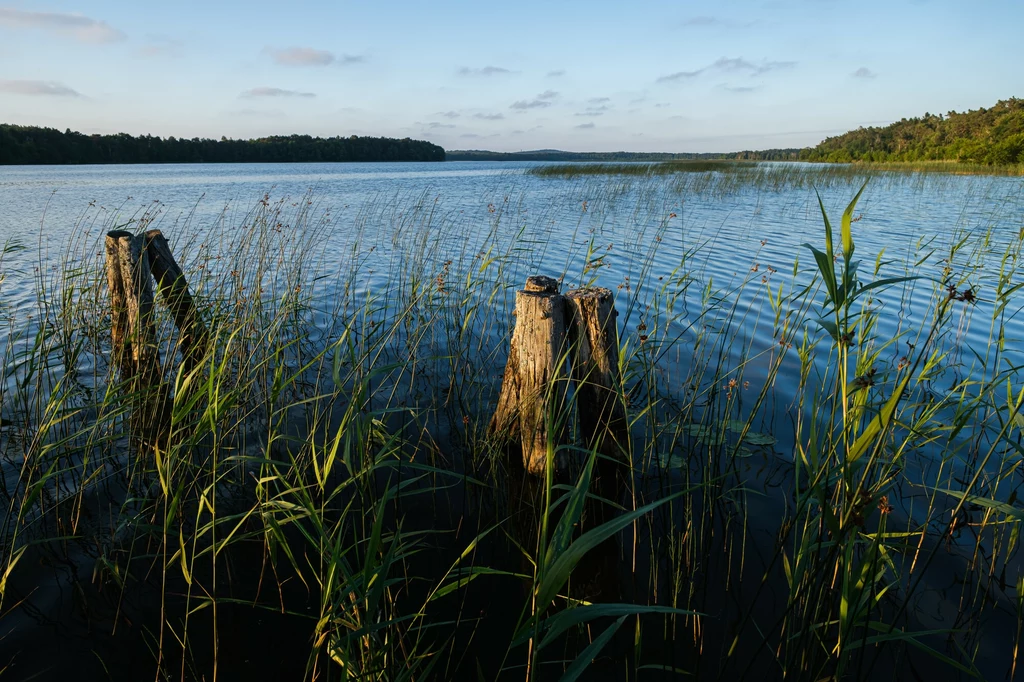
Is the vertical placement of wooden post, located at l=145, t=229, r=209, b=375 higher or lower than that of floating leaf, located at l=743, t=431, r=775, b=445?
higher

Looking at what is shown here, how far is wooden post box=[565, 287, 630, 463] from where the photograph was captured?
3.07 meters

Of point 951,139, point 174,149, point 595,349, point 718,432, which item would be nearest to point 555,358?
point 595,349

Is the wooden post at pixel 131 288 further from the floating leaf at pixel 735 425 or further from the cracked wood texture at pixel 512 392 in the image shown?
the floating leaf at pixel 735 425

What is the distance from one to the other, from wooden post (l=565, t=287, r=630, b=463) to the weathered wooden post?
10cm

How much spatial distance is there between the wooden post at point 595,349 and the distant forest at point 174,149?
50719 millimetres

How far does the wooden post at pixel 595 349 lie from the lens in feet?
10.1

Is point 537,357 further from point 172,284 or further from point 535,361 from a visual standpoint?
point 172,284

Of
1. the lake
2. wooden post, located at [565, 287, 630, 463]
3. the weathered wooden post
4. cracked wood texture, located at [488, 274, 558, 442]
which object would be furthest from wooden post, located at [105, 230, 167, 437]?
wooden post, located at [565, 287, 630, 463]

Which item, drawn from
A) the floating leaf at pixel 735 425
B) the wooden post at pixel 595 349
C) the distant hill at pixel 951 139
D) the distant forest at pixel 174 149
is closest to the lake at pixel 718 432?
the floating leaf at pixel 735 425

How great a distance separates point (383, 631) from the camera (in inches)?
82.4

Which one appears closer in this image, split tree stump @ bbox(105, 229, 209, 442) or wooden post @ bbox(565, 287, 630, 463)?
wooden post @ bbox(565, 287, 630, 463)

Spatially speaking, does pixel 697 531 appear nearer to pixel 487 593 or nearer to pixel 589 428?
pixel 589 428

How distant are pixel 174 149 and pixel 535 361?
189ft

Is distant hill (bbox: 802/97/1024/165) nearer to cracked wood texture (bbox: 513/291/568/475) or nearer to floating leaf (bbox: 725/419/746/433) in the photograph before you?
floating leaf (bbox: 725/419/746/433)
